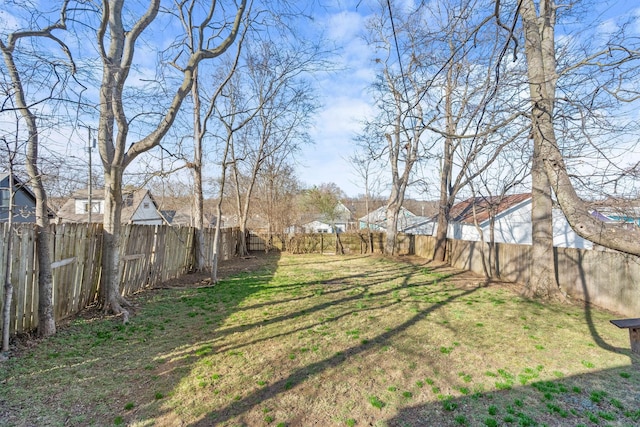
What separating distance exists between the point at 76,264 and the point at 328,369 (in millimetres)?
3977

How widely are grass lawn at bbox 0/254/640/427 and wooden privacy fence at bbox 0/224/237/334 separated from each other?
413mm

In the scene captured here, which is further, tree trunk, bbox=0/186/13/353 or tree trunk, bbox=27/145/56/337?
tree trunk, bbox=27/145/56/337

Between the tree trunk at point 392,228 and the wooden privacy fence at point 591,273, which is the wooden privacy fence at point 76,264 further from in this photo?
the tree trunk at point 392,228

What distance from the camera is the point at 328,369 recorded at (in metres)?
3.29

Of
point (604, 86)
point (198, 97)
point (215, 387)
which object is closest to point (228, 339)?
point (215, 387)

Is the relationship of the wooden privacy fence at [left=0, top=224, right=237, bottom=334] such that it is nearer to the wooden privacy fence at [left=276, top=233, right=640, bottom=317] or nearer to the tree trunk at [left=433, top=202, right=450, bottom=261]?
the wooden privacy fence at [left=276, top=233, right=640, bottom=317]

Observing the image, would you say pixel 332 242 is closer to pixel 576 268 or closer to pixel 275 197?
pixel 275 197

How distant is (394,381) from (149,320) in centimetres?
377

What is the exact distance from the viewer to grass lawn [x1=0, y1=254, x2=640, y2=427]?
2.51m

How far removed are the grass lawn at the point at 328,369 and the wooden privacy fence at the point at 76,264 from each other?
1.36 ft

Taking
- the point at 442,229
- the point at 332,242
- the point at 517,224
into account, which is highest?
the point at 517,224

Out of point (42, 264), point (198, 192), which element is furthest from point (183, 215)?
point (42, 264)

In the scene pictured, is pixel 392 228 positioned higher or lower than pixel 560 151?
lower

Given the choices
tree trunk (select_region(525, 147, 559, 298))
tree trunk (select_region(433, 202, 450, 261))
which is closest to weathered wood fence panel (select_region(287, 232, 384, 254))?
tree trunk (select_region(433, 202, 450, 261))
